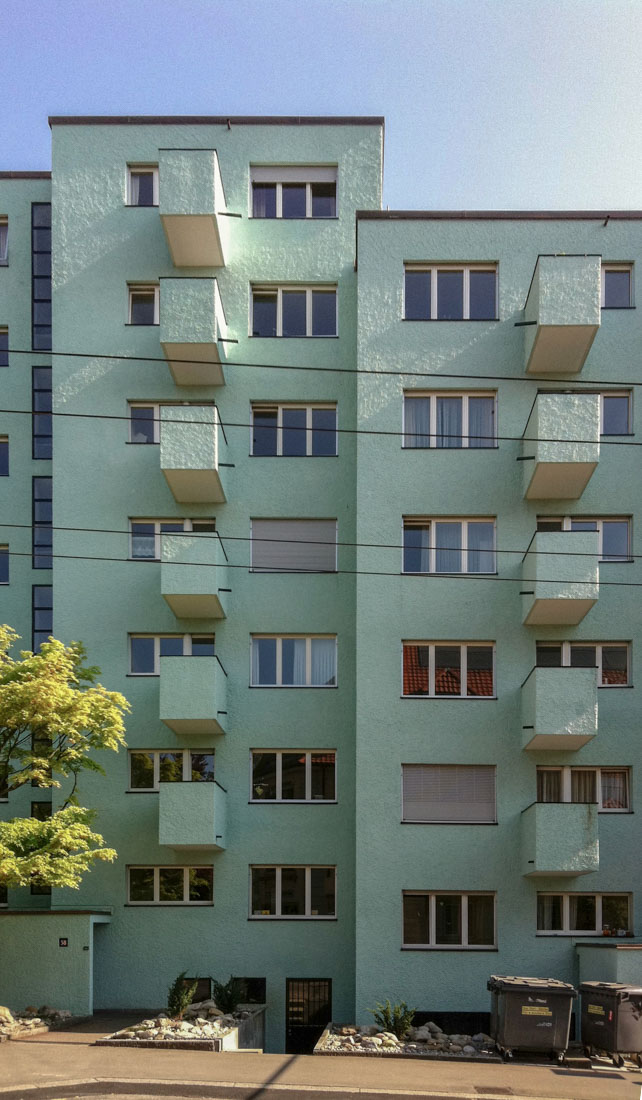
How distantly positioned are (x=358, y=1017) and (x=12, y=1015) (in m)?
6.86

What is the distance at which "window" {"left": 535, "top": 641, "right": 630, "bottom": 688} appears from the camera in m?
23.8

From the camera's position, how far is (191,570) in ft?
76.2

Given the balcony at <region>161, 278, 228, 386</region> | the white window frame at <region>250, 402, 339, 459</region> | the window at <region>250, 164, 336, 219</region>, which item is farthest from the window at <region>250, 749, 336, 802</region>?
the window at <region>250, 164, 336, 219</region>

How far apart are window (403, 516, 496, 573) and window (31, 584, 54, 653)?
28.9 ft

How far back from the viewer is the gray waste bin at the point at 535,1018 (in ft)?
59.9

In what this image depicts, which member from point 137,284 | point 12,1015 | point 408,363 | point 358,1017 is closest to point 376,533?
point 408,363

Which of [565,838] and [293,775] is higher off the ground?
[293,775]

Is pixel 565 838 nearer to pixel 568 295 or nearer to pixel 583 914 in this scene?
pixel 583 914

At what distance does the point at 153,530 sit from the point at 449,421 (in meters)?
7.38

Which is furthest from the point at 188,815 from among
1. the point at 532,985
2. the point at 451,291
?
the point at 451,291

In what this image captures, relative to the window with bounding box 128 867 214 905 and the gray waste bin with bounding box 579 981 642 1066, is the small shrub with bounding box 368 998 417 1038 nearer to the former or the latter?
the gray waste bin with bounding box 579 981 642 1066

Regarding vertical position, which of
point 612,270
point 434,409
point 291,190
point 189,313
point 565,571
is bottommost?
point 565,571

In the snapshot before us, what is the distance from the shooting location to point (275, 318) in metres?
25.8

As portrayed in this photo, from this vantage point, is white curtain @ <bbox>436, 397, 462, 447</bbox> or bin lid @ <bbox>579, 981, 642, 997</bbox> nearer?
bin lid @ <bbox>579, 981, 642, 997</bbox>
